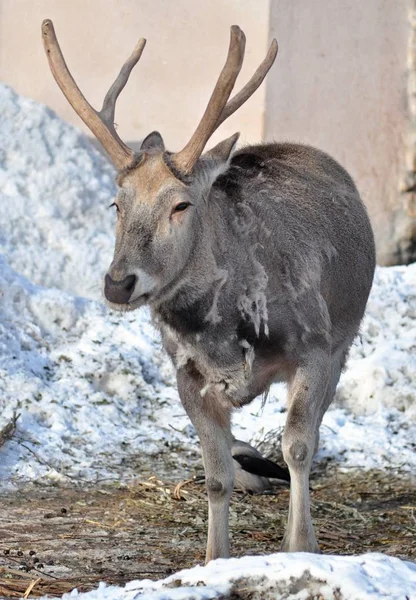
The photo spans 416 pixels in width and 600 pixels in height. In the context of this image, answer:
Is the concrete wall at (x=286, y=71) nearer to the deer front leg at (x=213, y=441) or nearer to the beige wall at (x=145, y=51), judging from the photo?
the beige wall at (x=145, y=51)

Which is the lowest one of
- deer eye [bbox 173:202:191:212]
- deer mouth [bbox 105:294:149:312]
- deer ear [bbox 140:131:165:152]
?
deer mouth [bbox 105:294:149:312]

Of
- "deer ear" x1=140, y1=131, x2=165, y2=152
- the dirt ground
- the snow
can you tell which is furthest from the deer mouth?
the snow

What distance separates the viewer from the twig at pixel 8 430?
8234mm

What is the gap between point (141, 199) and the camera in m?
5.98

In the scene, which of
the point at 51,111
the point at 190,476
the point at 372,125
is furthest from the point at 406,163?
the point at 190,476

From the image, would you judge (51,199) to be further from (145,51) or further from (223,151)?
(223,151)

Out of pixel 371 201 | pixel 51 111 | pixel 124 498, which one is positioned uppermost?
pixel 51 111

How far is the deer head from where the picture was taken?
5.82m

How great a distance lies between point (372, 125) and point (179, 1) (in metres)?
1.99

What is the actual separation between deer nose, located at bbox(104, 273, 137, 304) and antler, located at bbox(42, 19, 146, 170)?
0.75 meters

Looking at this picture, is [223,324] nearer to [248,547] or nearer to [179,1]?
[248,547]

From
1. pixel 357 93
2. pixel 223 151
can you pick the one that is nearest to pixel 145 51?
pixel 357 93

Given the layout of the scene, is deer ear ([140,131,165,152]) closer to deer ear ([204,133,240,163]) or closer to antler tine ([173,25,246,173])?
deer ear ([204,133,240,163])

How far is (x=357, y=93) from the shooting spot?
1116 centimetres
